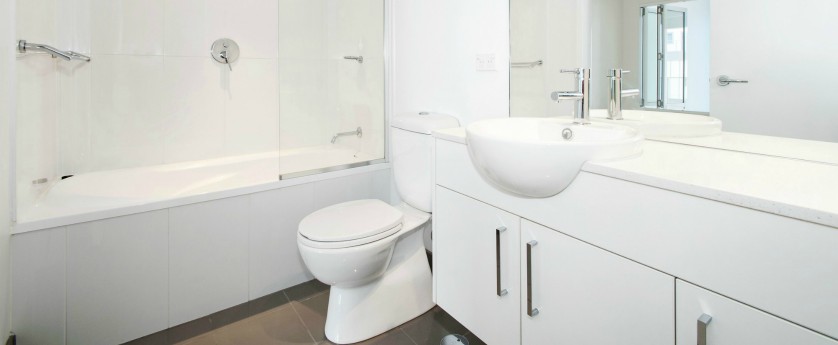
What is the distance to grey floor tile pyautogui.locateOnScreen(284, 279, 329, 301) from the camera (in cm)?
208

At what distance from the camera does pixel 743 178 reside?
841 millimetres

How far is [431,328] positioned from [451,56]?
4.30 feet

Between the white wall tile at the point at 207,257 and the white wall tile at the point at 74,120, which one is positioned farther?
the white wall tile at the point at 74,120

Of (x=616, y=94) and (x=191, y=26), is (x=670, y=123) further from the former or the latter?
(x=191, y=26)

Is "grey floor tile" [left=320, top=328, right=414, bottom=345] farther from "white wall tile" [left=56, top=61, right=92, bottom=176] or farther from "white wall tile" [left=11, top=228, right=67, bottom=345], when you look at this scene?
"white wall tile" [left=56, top=61, right=92, bottom=176]

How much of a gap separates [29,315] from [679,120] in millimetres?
2300

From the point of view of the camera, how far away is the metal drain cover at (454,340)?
67.5 inches

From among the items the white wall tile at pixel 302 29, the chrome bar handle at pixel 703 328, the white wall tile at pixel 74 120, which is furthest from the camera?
the white wall tile at pixel 302 29

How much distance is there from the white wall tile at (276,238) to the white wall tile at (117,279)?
38 centimetres

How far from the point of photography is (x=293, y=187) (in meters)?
2.14

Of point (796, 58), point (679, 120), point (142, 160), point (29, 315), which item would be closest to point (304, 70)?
point (142, 160)

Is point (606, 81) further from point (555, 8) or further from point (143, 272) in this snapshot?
point (143, 272)

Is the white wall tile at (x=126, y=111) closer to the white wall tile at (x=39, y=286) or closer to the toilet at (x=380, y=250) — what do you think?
the white wall tile at (x=39, y=286)

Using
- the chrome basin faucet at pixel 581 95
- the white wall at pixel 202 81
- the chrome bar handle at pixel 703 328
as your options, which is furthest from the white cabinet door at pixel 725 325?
the white wall at pixel 202 81
